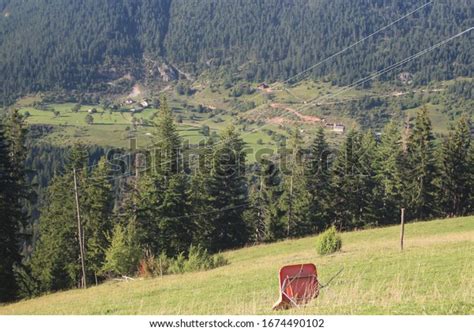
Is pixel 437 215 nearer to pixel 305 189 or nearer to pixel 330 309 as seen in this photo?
pixel 305 189

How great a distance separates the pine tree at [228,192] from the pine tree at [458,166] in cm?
2055

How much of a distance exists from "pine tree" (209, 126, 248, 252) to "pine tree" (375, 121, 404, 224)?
14297mm

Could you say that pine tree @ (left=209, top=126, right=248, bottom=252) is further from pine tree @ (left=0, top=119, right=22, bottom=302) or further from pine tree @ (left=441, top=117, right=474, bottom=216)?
pine tree @ (left=441, top=117, right=474, bottom=216)

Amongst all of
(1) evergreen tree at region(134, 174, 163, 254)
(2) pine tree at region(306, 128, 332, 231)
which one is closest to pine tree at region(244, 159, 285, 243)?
Result: (2) pine tree at region(306, 128, 332, 231)

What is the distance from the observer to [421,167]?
169ft

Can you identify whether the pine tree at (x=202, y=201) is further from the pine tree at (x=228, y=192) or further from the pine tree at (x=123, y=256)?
the pine tree at (x=123, y=256)

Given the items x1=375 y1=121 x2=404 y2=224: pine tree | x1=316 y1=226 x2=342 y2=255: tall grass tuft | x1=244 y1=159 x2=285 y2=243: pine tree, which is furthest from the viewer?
x1=375 y1=121 x2=404 y2=224: pine tree

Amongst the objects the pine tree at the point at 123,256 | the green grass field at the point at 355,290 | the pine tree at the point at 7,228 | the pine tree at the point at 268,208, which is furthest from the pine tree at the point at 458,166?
the pine tree at the point at 7,228

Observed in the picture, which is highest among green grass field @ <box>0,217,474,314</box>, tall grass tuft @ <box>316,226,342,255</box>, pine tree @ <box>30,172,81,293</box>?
green grass field @ <box>0,217,474,314</box>

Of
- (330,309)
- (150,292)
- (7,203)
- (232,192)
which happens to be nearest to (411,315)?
(330,309)

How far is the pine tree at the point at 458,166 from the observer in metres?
52.0

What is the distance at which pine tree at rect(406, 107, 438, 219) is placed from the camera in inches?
2020

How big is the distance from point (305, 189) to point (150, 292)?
32159mm

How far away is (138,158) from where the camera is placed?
50.1m
